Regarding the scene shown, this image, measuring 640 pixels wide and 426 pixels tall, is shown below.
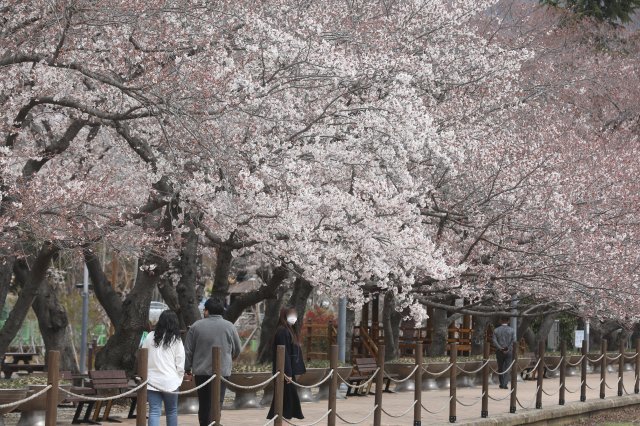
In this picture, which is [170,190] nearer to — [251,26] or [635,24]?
[251,26]

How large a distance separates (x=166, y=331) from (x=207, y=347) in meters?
1.13

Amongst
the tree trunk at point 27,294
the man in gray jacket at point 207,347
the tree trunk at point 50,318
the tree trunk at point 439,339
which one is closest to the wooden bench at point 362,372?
the tree trunk at point 50,318

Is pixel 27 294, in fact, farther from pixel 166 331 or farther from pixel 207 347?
pixel 166 331

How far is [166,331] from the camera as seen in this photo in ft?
39.4

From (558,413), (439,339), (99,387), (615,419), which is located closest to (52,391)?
(99,387)

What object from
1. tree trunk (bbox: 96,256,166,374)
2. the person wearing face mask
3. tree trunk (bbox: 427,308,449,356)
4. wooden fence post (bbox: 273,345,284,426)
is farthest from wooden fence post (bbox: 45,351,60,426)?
tree trunk (bbox: 427,308,449,356)

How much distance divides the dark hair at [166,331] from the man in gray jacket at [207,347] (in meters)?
0.96

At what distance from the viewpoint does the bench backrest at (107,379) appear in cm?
1518

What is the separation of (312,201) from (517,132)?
11189mm

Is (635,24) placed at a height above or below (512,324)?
above

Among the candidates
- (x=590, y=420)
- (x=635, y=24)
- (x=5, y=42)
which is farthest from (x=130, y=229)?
(x=635, y=24)

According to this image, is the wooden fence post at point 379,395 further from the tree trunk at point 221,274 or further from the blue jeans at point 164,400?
the tree trunk at point 221,274

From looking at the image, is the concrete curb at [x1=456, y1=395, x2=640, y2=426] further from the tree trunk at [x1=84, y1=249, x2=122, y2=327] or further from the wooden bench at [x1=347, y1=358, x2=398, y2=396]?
the tree trunk at [x1=84, y1=249, x2=122, y2=327]

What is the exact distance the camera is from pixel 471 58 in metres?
22.8
